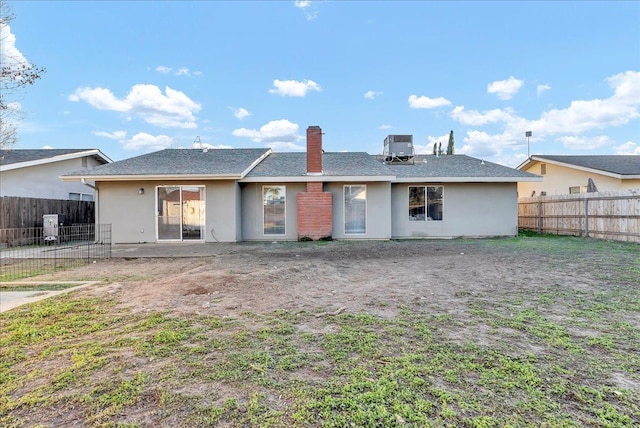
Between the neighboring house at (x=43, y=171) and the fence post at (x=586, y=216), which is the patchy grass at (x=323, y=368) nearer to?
the fence post at (x=586, y=216)

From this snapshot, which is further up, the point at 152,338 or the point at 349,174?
the point at 349,174

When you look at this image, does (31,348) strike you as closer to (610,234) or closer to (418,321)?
(418,321)

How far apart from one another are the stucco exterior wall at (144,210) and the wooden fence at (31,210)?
2814 mm

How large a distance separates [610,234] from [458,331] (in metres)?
12.3

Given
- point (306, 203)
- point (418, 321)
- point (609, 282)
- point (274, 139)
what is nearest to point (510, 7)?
point (306, 203)

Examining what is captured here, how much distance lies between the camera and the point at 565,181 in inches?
728

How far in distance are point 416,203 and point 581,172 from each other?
425 inches

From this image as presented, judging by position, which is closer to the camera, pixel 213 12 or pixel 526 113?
pixel 213 12

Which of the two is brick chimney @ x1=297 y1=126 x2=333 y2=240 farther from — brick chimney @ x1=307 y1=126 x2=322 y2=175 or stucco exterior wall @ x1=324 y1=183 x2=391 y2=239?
stucco exterior wall @ x1=324 y1=183 x2=391 y2=239

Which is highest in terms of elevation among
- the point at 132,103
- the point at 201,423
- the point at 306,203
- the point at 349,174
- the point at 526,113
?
the point at 132,103

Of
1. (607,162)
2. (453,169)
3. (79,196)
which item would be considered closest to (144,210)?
(79,196)

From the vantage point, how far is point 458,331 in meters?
3.48

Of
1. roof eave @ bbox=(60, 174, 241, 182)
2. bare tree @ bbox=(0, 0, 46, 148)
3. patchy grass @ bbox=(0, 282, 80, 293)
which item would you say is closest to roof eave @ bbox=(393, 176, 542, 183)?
roof eave @ bbox=(60, 174, 241, 182)

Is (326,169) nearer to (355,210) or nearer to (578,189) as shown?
(355,210)
